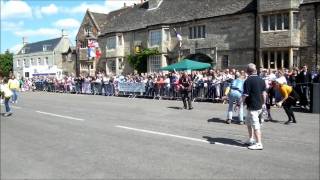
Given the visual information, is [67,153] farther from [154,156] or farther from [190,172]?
[190,172]

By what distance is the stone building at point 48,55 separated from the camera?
64500 millimetres

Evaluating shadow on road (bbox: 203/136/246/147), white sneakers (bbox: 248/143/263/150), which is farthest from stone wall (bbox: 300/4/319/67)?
white sneakers (bbox: 248/143/263/150)

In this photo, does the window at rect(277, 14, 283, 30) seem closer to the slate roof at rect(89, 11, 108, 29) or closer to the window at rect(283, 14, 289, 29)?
the window at rect(283, 14, 289, 29)

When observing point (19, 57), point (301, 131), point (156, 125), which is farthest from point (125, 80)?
point (19, 57)

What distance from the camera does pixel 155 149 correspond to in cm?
998

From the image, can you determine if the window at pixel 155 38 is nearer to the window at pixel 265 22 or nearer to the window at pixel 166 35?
the window at pixel 166 35

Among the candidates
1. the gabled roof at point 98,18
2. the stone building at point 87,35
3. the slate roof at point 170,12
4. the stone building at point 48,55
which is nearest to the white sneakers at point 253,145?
the slate roof at point 170,12

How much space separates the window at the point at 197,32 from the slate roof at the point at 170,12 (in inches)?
35.5

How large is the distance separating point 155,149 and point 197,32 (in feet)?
93.7

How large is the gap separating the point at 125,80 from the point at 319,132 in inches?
788

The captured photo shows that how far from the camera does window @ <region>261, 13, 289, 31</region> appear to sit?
30.7 metres

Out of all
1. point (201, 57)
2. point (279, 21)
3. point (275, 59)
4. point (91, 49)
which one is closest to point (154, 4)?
point (91, 49)

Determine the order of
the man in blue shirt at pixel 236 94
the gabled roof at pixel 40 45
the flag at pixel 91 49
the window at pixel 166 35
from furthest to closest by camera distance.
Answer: the gabled roof at pixel 40 45 < the flag at pixel 91 49 < the window at pixel 166 35 < the man in blue shirt at pixel 236 94

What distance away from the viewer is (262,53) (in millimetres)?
31734
